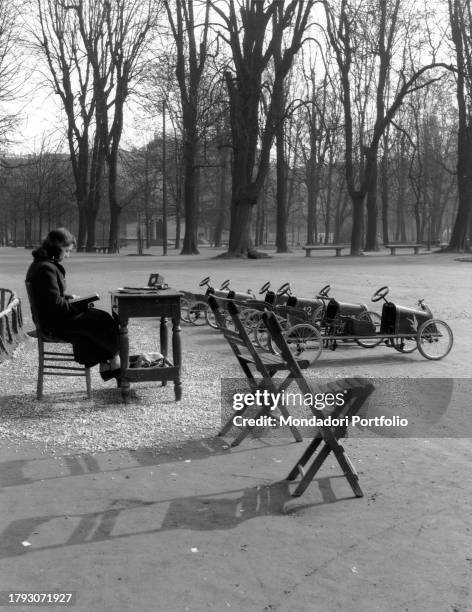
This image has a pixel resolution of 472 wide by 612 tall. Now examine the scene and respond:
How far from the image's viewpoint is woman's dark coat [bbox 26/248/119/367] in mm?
7105

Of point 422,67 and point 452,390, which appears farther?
point 422,67

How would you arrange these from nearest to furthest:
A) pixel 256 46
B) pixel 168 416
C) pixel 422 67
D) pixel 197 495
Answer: pixel 197 495, pixel 168 416, pixel 256 46, pixel 422 67

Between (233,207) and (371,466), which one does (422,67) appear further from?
(371,466)

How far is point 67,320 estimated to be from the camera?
7.13 metres

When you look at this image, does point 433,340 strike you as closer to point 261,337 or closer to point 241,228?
point 261,337

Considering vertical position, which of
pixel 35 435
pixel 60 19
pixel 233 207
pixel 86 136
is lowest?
pixel 35 435

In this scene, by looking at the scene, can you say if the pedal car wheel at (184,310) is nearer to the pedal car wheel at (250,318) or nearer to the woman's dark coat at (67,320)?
the pedal car wheel at (250,318)

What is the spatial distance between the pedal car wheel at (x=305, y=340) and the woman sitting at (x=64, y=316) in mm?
3190

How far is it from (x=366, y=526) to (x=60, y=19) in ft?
146

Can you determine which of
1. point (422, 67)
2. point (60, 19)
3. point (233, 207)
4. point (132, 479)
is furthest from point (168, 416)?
point (60, 19)

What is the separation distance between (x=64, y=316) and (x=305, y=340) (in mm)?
3696

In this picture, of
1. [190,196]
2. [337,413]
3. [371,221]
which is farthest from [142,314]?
[371,221]

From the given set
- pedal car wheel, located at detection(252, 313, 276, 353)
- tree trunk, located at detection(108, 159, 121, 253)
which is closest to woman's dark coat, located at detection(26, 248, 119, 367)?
pedal car wheel, located at detection(252, 313, 276, 353)

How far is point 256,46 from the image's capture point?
3428cm
